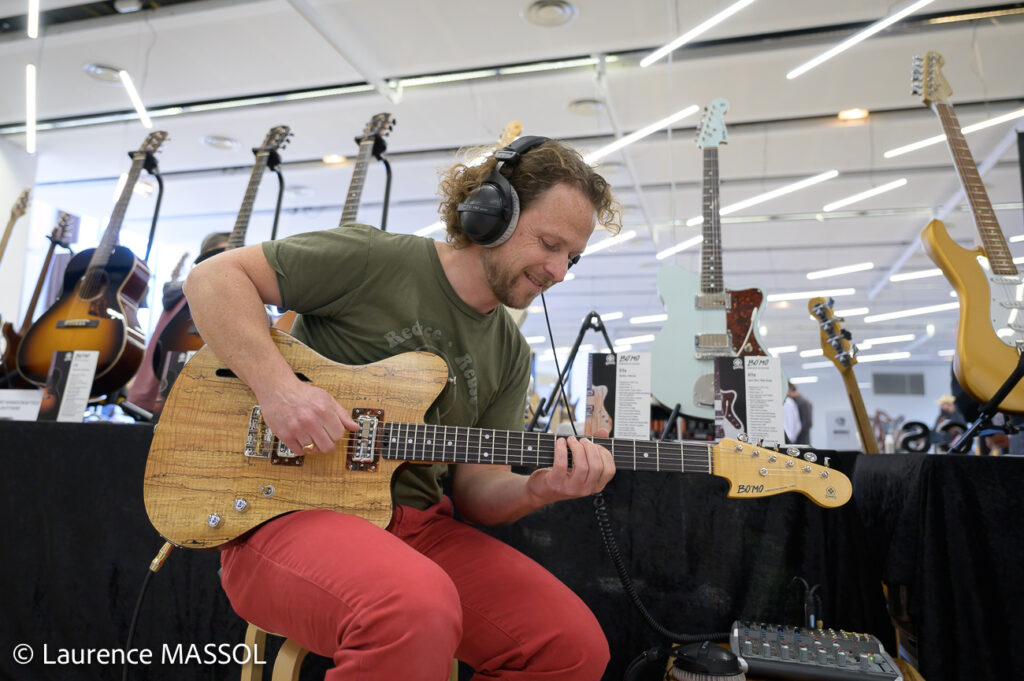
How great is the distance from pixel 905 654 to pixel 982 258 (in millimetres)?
1287

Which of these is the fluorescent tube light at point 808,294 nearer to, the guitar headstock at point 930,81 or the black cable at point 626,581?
the guitar headstock at point 930,81

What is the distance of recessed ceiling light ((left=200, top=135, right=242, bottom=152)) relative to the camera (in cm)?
697

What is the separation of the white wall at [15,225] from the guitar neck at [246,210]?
5.37 m

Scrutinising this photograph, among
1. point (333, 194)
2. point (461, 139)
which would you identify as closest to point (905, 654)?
point (461, 139)

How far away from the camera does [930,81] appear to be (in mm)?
2434

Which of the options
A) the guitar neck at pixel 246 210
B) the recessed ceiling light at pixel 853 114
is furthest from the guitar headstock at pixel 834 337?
the recessed ceiling light at pixel 853 114

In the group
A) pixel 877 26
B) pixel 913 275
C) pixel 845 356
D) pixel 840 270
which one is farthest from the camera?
pixel 840 270

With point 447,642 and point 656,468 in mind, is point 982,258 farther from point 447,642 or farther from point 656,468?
point 447,642

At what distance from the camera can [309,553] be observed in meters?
1.18

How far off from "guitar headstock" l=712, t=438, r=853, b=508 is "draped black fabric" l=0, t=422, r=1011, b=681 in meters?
0.42

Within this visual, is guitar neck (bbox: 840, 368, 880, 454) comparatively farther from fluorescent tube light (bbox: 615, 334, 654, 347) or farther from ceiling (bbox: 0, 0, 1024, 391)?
fluorescent tube light (bbox: 615, 334, 654, 347)

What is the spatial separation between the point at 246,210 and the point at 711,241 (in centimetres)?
222

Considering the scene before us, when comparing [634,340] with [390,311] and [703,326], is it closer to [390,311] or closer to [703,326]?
[703,326]

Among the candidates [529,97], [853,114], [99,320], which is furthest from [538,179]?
[853,114]
